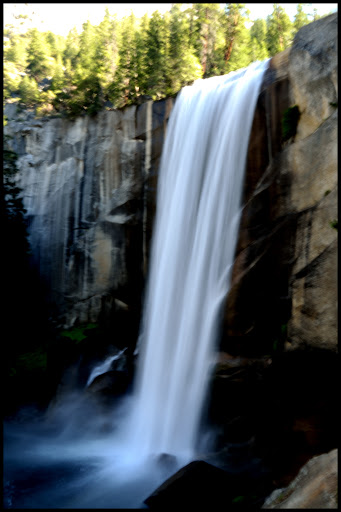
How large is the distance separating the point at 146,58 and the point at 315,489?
19.5 m

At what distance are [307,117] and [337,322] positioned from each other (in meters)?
4.74

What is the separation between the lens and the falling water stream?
10.3 metres

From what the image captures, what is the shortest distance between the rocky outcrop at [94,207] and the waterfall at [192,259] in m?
1.93

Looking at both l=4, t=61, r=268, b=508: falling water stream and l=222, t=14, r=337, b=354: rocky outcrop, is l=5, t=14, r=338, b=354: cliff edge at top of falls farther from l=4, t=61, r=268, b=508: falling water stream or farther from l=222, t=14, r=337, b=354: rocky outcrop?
l=4, t=61, r=268, b=508: falling water stream

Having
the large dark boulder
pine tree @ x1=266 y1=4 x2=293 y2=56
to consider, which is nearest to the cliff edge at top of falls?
the large dark boulder

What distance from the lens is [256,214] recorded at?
1066 centimetres

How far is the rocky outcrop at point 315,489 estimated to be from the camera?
5608mm

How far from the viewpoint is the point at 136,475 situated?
10203 mm

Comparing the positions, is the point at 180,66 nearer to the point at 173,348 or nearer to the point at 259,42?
the point at 173,348

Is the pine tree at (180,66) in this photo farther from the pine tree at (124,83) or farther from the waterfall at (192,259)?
the waterfall at (192,259)

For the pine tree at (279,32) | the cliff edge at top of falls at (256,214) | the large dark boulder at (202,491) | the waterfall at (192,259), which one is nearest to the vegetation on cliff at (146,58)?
the pine tree at (279,32)

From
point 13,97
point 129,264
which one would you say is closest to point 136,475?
point 129,264

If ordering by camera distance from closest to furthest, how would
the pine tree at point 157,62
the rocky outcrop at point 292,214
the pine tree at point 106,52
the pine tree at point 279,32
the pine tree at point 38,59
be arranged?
the rocky outcrop at point 292,214 → the pine tree at point 157,62 → the pine tree at point 106,52 → the pine tree at point 279,32 → the pine tree at point 38,59

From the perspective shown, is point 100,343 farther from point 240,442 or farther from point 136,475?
point 240,442
